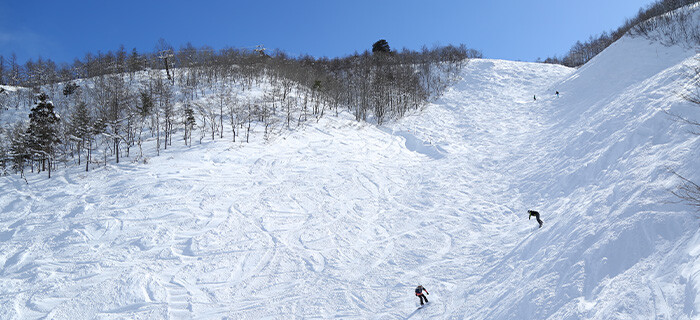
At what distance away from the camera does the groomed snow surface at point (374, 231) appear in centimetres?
793

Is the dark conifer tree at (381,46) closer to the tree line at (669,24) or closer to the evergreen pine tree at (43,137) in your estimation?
the tree line at (669,24)

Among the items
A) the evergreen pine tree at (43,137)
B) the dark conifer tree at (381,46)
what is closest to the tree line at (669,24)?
the dark conifer tree at (381,46)

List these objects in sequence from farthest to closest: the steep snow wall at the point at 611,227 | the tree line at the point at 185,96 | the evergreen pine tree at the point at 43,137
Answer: the tree line at the point at 185,96 < the evergreen pine tree at the point at 43,137 < the steep snow wall at the point at 611,227

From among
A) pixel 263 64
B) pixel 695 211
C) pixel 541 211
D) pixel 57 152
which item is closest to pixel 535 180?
pixel 541 211

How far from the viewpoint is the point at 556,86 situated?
36312mm

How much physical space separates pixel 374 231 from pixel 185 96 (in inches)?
1230

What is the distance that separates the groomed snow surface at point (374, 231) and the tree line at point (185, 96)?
3.74 meters

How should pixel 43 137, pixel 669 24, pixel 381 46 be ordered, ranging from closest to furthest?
pixel 43 137
pixel 669 24
pixel 381 46

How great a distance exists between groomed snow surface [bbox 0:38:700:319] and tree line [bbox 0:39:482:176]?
374 centimetres

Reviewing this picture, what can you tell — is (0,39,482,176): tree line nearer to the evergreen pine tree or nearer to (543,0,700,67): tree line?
the evergreen pine tree

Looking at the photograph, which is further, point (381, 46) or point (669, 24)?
point (381, 46)

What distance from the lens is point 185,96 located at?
3519cm

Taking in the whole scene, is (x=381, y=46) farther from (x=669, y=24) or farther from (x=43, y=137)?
(x=43, y=137)

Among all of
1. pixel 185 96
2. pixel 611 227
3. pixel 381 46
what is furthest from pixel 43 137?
pixel 381 46
